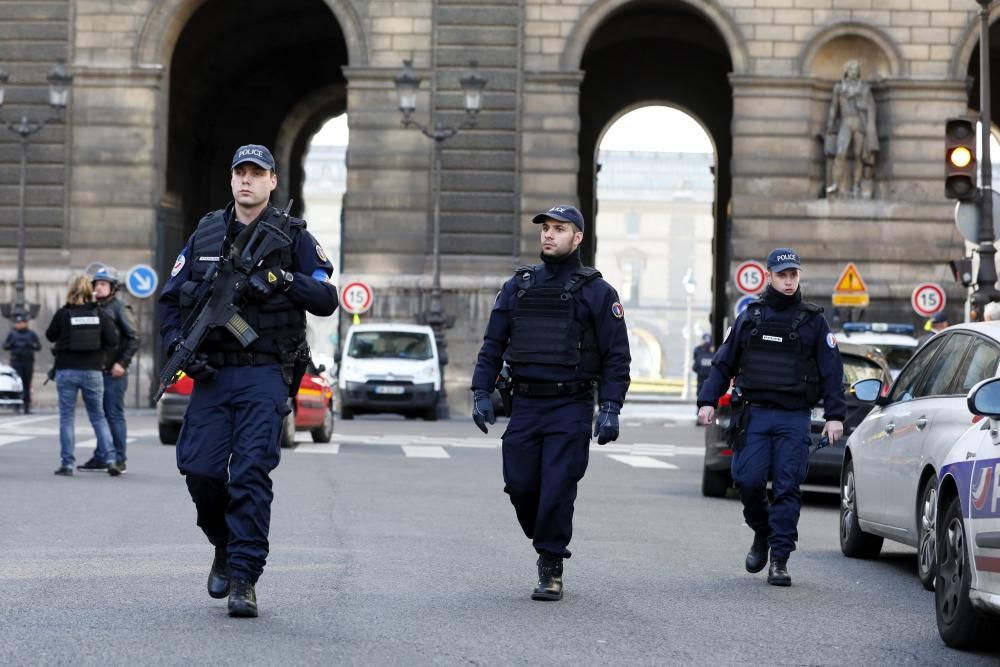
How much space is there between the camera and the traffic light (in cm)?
2067

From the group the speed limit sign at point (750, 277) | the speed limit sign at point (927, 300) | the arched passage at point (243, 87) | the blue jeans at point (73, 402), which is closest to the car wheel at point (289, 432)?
the blue jeans at point (73, 402)

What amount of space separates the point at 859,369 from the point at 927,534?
7807 millimetres

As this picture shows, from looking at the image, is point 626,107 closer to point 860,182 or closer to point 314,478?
point 860,182

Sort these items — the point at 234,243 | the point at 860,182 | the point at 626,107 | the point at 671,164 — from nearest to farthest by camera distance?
the point at 234,243
the point at 860,182
the point at 626,107
the point at 671,164

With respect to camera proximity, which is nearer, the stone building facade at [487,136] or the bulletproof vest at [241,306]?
the bulletproof vest at [241,306]

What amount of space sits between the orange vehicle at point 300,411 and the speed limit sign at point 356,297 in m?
11.7

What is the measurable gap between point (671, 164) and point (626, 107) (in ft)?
207

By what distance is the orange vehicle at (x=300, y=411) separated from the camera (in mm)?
23953

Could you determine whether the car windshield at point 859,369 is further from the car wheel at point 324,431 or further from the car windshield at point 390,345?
the car windshield at point 390,345

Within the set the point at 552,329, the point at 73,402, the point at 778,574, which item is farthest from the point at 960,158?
the point at 552,329

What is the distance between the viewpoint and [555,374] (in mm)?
9969

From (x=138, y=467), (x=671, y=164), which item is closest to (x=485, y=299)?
(x=138, y=467)

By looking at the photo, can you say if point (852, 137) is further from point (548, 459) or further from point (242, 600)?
Answer: point (242, 600)

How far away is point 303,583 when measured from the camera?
9.98 m
